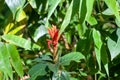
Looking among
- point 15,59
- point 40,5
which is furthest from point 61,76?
point 40,5

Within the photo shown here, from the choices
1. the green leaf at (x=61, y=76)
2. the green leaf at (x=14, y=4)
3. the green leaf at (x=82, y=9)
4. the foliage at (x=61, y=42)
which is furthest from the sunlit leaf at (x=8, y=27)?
the green leaf at (x=82, y=9)

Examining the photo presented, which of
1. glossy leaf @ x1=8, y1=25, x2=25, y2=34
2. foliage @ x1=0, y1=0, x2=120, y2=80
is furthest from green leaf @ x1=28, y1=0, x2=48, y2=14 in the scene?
glossy leaf @ x1=8, y1=25, x2=25, y2=34

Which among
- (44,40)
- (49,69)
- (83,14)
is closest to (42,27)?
(44,40)

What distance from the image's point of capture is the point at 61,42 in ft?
5.35

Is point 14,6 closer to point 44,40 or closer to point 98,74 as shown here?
point 44,40

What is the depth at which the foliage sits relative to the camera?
1117mm

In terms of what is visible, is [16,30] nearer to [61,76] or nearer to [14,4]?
[14,4]

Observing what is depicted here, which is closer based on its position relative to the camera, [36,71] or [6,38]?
[36,71]

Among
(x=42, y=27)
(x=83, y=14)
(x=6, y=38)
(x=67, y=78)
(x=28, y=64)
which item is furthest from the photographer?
(x=28, y=64)

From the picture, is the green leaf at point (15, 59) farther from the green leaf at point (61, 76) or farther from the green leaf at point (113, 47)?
the green leaf at point (113, 47)

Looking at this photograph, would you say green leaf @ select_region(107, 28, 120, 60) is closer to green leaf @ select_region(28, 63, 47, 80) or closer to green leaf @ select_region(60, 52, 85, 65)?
green leaf @ select_region(60, 52, 85, 65)

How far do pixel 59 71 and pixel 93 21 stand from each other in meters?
0.26

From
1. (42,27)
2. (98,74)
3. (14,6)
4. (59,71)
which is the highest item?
(14,6)

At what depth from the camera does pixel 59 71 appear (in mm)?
1136
